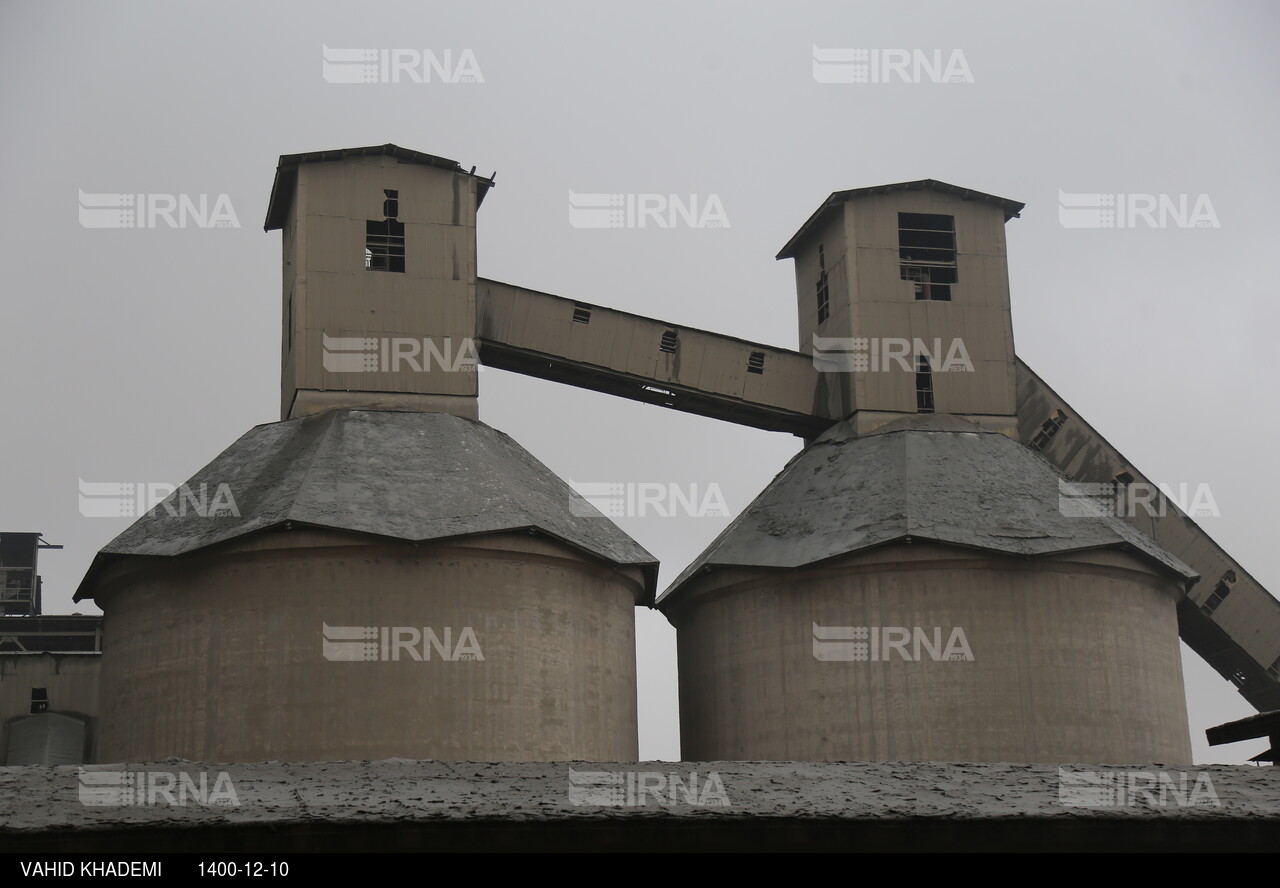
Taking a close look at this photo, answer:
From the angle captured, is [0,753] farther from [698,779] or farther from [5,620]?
[698,779]

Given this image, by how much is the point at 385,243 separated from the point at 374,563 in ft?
28.4

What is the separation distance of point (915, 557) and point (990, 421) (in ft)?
20.7

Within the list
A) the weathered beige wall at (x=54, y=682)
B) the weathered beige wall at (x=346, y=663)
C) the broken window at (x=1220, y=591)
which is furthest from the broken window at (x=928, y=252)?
the weathered beige wall at (x=54, y=682)

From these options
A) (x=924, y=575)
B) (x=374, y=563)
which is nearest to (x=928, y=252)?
(x=924, y=575)

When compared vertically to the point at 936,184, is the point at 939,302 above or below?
below

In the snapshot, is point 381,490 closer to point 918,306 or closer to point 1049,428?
point 918,306

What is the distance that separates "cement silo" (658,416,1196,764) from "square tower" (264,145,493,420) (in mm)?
7891

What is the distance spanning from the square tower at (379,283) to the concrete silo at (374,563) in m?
0.05

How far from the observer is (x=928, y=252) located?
132 feet

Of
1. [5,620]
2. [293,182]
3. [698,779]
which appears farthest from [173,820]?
[5,620]

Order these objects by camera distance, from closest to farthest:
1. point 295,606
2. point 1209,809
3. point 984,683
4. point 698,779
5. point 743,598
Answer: point 1209,809 → point 698,779 → point 295,606 → point 984,683 → point 743,598

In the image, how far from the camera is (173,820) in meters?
15.2

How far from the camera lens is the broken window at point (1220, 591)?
4066 cm

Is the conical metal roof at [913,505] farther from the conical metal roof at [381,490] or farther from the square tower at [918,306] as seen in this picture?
the conical metal roof at [381,490]
